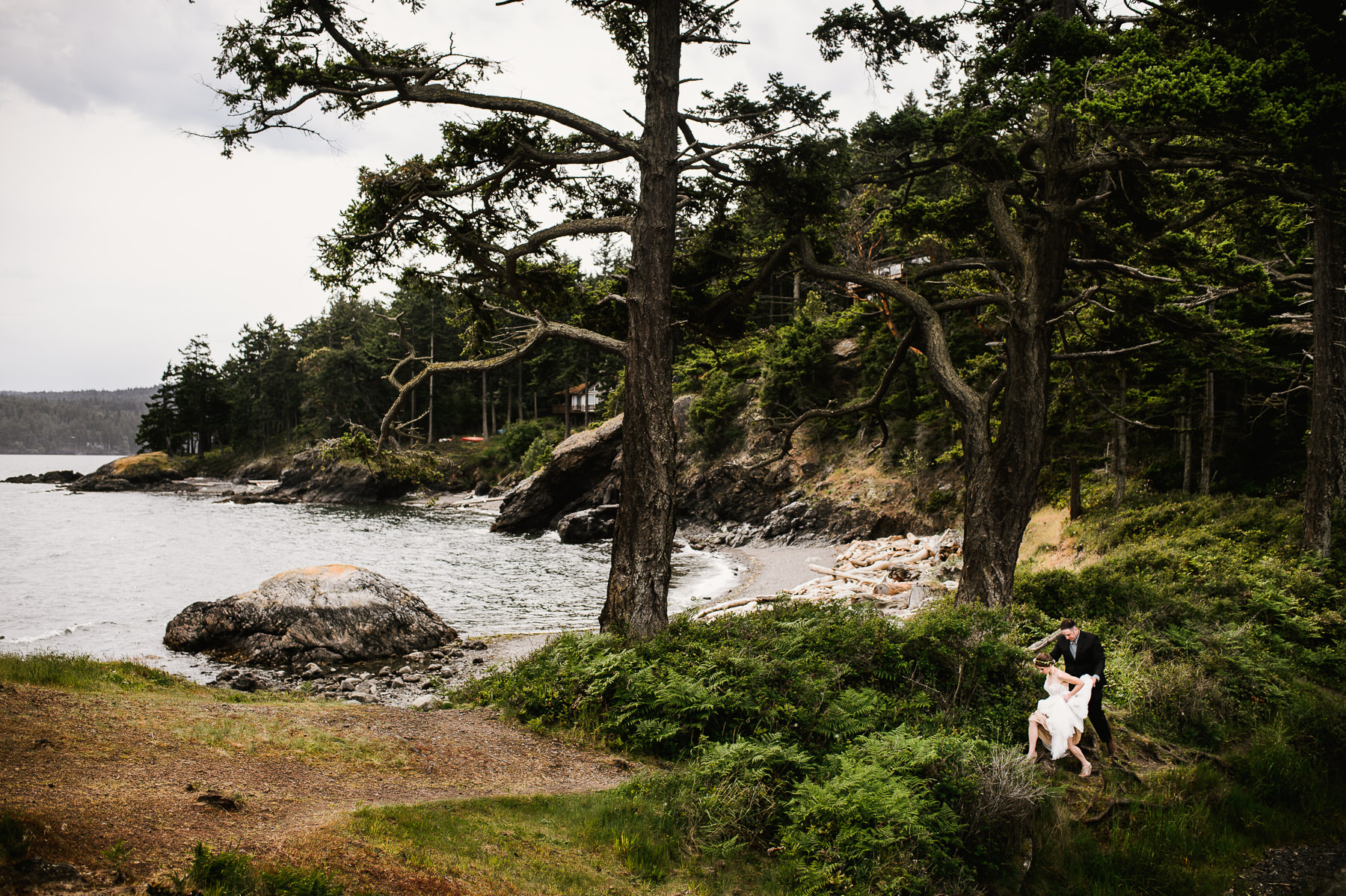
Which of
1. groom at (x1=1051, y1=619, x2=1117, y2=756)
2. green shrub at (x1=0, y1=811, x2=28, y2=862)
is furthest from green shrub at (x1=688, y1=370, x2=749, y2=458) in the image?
green shrub at (x1=0, y1=811, x2=28, y2=862)

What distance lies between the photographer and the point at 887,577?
22953 millimetres

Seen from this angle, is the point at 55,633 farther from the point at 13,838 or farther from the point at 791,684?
the point at 791,684

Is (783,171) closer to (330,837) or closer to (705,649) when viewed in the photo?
(705,649)

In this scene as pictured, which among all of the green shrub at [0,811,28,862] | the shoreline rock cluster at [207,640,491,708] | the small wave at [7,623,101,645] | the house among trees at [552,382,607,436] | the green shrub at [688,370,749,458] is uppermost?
the house among trees at [552,382,607,436]

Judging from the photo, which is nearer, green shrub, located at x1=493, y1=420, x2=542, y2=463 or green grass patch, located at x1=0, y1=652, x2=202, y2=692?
green grass patch, located at x1=0, y1=652, x2=202, y2=692

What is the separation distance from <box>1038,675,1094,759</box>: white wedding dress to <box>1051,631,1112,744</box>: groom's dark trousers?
0.43ft

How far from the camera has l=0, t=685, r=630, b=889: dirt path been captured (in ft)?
13.5

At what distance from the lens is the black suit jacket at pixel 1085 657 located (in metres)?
7.52

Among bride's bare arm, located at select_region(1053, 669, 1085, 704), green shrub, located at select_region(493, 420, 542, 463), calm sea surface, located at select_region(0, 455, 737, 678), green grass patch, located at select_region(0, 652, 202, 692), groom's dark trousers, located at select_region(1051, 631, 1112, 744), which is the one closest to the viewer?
bride's bare arm, located at select_region(1053, 669, 1085, 704)

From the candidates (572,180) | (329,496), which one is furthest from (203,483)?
(572,180)

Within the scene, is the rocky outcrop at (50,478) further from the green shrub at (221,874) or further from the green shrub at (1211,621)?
the green shrub at (1211,621)

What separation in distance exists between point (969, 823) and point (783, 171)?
33.0 feet

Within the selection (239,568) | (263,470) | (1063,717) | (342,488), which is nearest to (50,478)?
(263,470)

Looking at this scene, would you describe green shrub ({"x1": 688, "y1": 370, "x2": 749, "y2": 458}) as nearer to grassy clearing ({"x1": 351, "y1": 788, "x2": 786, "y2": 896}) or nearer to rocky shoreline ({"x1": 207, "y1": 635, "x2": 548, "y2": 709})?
rocky shoreline ({"x1": 207, "y1": 635, "x2": 548, "y2": 709})
